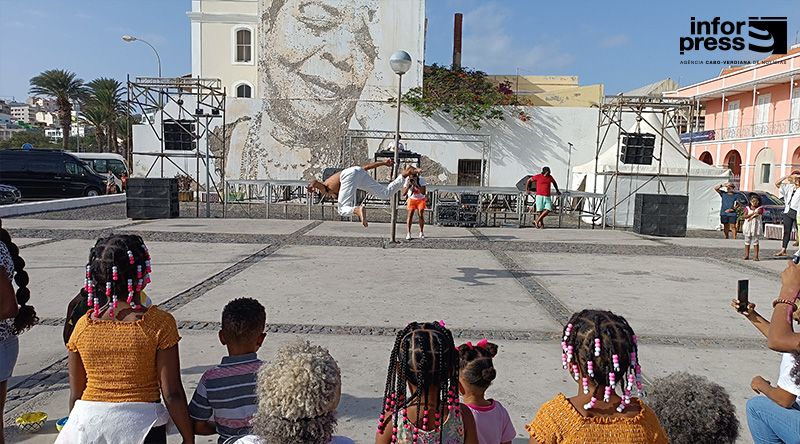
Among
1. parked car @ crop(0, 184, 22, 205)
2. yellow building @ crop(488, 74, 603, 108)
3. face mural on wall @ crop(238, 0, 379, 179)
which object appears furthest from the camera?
yellow building @ crop(488, 74, 603, 108)

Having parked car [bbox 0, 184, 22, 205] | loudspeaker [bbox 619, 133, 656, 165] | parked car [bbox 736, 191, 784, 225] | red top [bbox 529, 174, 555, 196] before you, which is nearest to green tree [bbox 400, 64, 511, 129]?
loudspeaker [bbox 619, 133, 656, 165]

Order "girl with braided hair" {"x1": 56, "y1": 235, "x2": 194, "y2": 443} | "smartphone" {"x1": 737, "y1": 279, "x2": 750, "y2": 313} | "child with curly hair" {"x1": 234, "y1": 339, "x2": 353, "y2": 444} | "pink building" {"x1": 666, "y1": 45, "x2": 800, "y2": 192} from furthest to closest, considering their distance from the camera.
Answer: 1. "pink building" {"x1": 666, "y1": 45, "x2": 800, "y2": 192}
2. "smartphone" {"x1": 737, "y1": 279, "x2": 750, "y2": 313}
3. "girl with braided hair" {"x1": 56, "y1": 235, "x2": 194, "y2": 443}
4. "child with curly hair" {"x1": 234, "y1": 339, "x2": 353, "y2": 444}

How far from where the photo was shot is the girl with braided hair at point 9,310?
289cm

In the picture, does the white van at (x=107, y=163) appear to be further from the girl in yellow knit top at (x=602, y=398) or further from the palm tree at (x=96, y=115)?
the girl in yellow knit top at (x=602, y=398)

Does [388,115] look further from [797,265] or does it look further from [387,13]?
[797,265]

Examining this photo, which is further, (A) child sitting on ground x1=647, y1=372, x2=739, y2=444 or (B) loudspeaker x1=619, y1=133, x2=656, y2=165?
(B) loudspeaker x1=619, y1=133, x2=656, y2=165

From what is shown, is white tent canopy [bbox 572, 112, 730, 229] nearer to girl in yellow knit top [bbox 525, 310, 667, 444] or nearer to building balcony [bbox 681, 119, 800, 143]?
building balcony [bbox 681, 119, 800, 143]

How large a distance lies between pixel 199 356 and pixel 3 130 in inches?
5278

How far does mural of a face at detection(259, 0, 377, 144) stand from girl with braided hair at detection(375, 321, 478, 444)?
84.2 ft

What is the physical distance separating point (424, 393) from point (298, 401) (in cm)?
46

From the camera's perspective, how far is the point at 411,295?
7539mm

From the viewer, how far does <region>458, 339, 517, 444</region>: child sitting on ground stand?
2533mm

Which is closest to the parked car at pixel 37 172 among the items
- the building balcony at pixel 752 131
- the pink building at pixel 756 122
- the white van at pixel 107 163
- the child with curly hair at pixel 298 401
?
the white van at pixel 107 163

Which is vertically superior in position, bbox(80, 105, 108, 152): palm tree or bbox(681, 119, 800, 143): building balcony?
bbox(80, 105, 108, 152): palm tree
